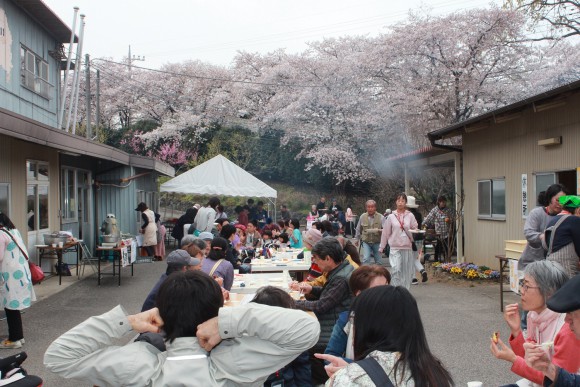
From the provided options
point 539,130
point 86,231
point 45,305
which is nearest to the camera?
point 45,305

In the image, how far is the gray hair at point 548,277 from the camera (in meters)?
3.30

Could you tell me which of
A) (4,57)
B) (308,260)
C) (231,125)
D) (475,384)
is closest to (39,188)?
(4,57)

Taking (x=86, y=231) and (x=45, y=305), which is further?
(x=86, y=231)

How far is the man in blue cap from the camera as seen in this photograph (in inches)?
84.9

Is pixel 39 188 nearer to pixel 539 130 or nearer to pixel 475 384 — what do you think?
pixel 539 130

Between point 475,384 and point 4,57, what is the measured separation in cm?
1324

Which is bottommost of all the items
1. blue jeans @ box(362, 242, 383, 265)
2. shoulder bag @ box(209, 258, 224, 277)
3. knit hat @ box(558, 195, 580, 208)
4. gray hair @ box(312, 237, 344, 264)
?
blue jeans @ box(362, 242, 383, 265)

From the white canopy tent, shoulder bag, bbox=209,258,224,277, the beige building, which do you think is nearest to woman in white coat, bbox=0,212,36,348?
shoulder bag, bbox=209,258,224,277

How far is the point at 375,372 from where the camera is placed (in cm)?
208

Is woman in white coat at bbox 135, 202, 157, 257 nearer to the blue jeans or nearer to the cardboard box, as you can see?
the blue jeans

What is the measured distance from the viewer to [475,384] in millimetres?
2615

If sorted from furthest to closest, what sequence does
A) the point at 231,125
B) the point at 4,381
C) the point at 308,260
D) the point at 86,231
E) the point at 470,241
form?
the point at 231,125, the point at 86,231, the point at 470,241, the point at 308,260, the point at 4,381

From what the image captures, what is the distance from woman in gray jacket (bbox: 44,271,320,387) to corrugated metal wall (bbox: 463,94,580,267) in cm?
837

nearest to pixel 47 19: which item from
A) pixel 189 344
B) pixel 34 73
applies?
pixel 34 73
